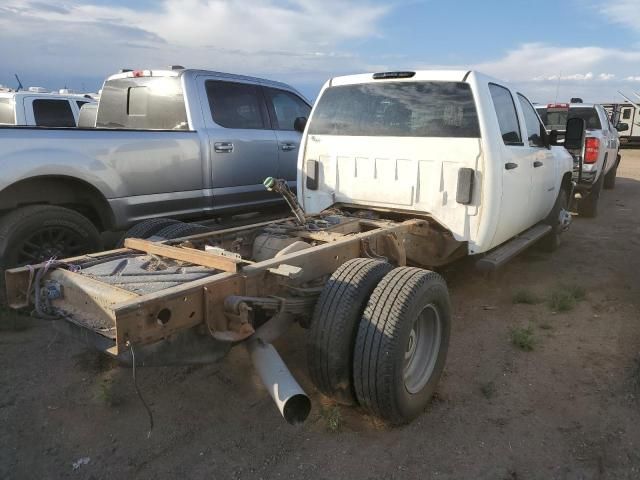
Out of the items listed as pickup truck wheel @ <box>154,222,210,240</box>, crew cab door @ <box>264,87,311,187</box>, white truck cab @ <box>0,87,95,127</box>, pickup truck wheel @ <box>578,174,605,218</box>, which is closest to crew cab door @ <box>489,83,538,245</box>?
pickup truck wheel @ <box>154,222,210,240</box>

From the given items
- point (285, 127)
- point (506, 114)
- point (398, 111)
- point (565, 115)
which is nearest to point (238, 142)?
point (285, 127)

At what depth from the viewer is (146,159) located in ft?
17.1

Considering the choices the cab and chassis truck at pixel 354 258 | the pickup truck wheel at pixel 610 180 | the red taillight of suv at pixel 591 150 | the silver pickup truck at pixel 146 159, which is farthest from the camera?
the pickup truck wheel at pixel 610 180

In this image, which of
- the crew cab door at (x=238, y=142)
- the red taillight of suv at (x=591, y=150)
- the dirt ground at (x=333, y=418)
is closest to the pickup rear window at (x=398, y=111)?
the crew cab door at (x=238, y=142)

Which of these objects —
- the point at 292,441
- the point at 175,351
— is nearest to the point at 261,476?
the point at 292,441

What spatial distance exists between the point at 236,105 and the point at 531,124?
325 cm

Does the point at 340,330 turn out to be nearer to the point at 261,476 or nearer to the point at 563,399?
the point at 261,476

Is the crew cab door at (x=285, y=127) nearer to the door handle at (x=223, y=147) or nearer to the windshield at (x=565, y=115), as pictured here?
the door handle at (x=223, y=147)

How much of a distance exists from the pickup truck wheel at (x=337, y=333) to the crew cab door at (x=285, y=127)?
12.6 ft

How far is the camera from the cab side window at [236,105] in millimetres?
5996

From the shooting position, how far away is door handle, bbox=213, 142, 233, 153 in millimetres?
5844

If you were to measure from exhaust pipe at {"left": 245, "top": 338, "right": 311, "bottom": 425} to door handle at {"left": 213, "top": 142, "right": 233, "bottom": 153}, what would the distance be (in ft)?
11.1

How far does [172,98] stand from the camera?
5848 millimetres

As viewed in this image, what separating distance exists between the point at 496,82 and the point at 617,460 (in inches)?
130
